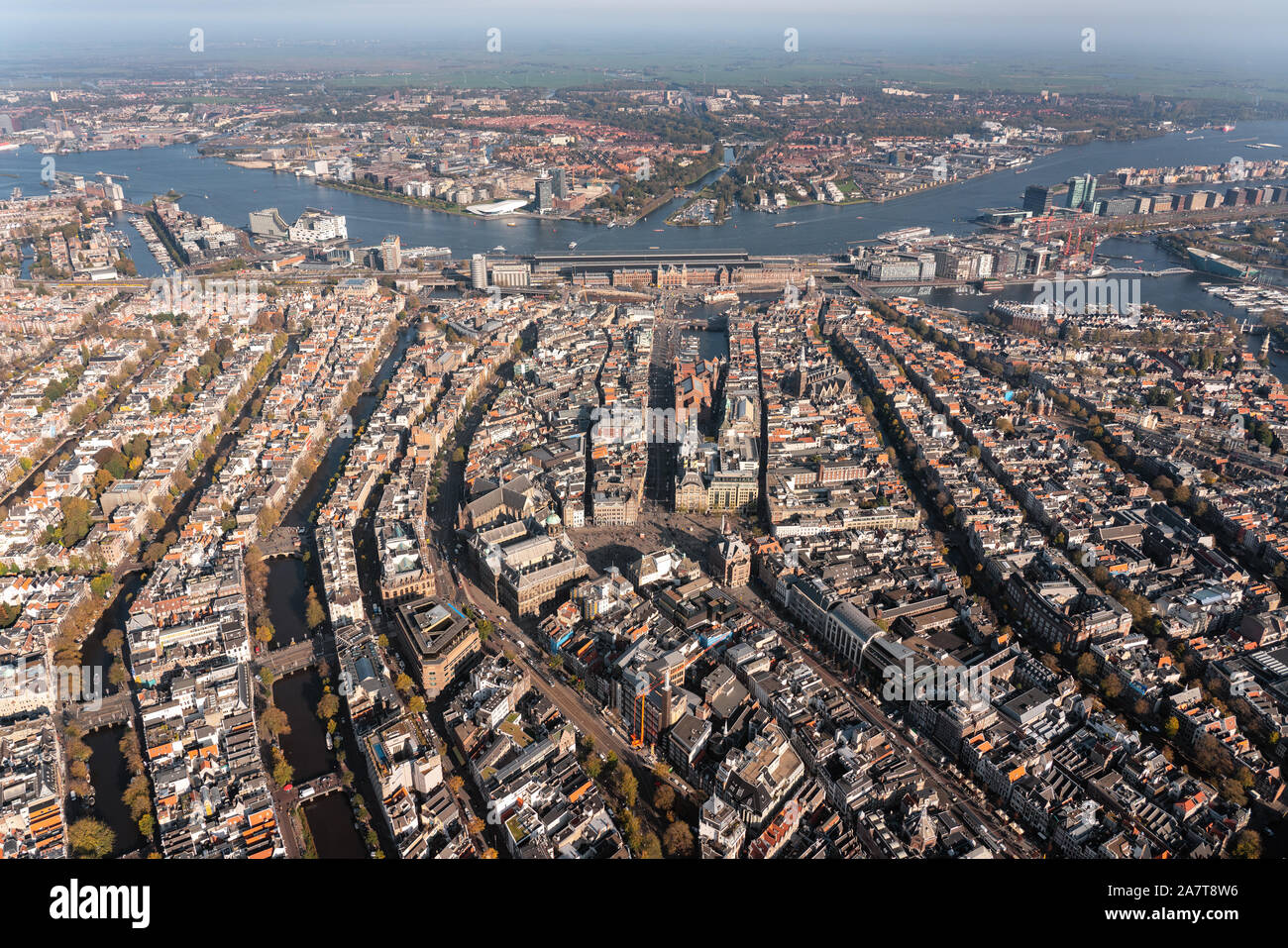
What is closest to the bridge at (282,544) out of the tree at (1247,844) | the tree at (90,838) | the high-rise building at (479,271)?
the tree at (90,838)

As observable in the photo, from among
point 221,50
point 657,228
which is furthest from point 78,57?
point 657,228

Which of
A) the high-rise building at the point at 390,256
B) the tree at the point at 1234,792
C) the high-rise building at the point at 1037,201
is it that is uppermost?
the high-rise building at the point at 1037,201

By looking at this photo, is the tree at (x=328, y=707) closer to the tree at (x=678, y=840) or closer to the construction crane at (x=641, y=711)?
the construction crane at (x=641, y=711)

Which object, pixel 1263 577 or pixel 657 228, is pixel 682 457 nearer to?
pixel 1263 577

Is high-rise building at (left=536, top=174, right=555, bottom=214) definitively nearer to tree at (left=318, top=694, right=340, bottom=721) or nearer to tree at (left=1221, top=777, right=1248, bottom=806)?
tree at (left=318, top=694, right=340, bottom=721)

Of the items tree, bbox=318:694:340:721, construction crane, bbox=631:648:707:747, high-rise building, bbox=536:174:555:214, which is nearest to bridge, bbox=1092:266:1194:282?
high-rise building, bbox=536:174:555:214

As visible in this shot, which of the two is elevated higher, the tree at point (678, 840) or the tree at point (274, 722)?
the tree at point (274, 722)
